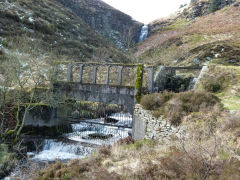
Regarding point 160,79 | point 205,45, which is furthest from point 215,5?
point 160,79

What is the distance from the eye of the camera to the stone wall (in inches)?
362

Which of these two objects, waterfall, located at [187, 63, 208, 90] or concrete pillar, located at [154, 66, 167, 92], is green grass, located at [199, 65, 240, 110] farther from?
concrete pillar, located at [154, 66, 167, 92]

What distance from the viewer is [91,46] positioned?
141 feet

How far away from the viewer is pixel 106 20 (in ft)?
231

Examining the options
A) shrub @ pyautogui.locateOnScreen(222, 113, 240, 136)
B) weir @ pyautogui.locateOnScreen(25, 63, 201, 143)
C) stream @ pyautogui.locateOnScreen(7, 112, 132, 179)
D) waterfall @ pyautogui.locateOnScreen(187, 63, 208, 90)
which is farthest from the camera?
weir @ pyautogui.locateOnScreen(25, 63, 201, 143)

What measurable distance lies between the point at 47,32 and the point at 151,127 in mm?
34304

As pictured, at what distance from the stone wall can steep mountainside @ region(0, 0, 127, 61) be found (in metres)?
19.9

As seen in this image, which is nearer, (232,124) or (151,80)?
(232,124)

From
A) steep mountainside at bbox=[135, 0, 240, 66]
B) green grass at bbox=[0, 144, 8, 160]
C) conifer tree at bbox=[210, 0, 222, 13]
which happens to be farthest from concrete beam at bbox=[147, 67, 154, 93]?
conifer tree at bbox=[210, 0, 222, 13]

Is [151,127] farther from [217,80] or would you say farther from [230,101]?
[217,80]

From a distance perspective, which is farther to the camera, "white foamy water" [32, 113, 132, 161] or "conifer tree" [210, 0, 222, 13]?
"conifer tree" [210, 0, 222, 13]

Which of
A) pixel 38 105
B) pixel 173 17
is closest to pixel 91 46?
pixel 38 105

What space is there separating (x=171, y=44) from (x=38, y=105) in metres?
32.9

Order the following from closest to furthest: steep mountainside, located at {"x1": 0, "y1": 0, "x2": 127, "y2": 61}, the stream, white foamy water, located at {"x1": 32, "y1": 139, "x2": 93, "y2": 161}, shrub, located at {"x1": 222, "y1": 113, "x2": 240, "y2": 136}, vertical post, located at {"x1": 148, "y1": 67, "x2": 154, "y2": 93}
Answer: shrub, located at {"x1": 222, "y1": 113, "x2": 240, "y2": 136}, the stream, white foamy water, located at {"x1": 32, "y1": 139, "x2": 93, "y2": 161}, vertical post, located at {"x1": 148, "y1": 67, "x2": 154, "y2": 93}, steep mountainside, located at {"x1": 0, "y1": 0, "x2": 127, "y2": 61}
